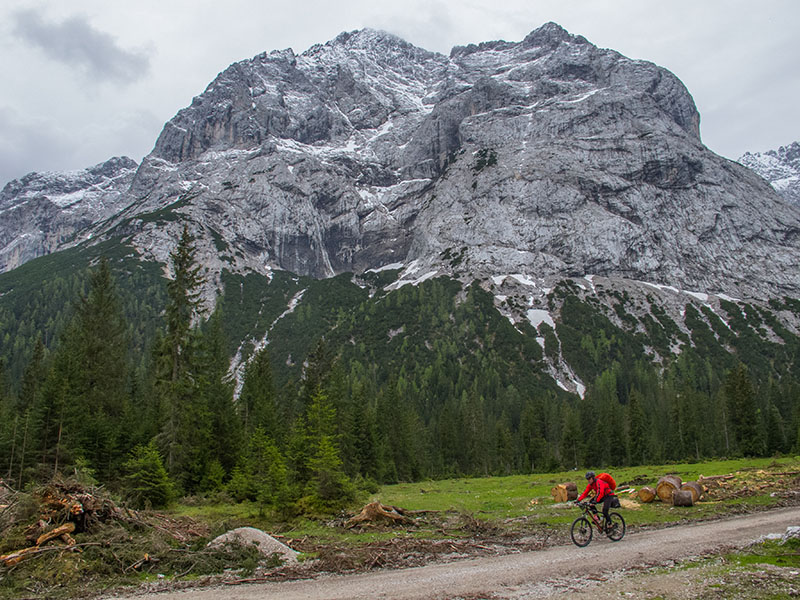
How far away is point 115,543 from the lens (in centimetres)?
1497

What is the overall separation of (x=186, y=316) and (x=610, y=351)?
500 ft

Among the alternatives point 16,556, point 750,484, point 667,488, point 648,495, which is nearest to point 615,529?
point 667,488

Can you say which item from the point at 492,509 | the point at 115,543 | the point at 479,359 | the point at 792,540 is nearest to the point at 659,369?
the point at 479,359

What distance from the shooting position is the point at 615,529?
1717cm

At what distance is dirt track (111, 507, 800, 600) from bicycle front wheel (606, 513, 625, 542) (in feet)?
0.90

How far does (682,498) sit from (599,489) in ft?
36.8

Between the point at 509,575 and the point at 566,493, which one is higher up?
the point at 509,575

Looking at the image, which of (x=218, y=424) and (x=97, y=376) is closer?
(x=218, y=424)

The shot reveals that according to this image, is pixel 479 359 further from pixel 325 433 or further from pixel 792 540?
pixel 792 540

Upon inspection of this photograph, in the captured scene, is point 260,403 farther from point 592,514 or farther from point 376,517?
point 592,514

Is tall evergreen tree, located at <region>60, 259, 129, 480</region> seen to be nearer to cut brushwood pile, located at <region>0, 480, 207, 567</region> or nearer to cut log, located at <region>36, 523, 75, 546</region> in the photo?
cut brushwood pile, located at <region>0, 480, 207, 567</region>

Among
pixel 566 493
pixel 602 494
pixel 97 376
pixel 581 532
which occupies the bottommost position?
pixel 566 493

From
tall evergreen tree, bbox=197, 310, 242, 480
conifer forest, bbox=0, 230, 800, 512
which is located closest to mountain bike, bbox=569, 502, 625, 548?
conifer forest, bbox=0, 230, 800, 512

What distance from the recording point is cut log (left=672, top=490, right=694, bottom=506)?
25.0 metres
